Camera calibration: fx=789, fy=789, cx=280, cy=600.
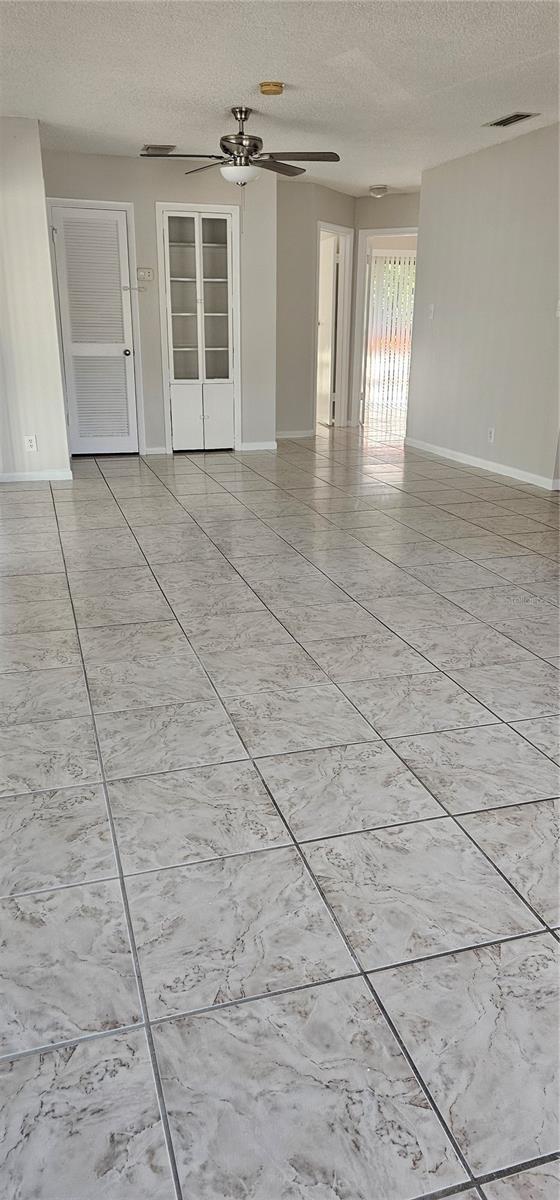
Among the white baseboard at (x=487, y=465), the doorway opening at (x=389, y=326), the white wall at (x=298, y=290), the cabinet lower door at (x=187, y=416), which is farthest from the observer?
the doorway opening at (x=389, y=326)

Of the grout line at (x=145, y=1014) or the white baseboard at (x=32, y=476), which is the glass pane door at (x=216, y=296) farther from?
the grout line at (x=145, y=1014)

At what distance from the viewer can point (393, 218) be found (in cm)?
843

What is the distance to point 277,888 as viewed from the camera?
1.72 meters

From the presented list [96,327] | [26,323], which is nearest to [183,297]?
[96,327]

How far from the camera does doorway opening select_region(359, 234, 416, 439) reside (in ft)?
34.7

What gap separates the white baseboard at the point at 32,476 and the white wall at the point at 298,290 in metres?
2.92

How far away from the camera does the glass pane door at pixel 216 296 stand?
6863 mm

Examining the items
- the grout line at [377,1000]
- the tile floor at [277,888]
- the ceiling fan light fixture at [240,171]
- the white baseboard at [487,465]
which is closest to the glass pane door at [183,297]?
the ceiling fan light fixture at [240,171]

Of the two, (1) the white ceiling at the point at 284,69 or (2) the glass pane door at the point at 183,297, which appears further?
(2) the glass pane door at the point at 183,297

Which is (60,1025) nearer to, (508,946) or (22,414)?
(508,946)

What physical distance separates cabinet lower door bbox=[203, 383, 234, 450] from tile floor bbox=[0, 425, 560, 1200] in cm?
392

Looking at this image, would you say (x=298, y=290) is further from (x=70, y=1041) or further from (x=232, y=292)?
(x=70, y=1041)

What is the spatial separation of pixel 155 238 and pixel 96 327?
90 cm

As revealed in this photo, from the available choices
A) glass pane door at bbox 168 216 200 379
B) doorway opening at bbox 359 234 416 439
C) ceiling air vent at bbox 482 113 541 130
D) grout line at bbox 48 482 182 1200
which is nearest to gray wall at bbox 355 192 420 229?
doorway opening at bbox 359 234 416 439
